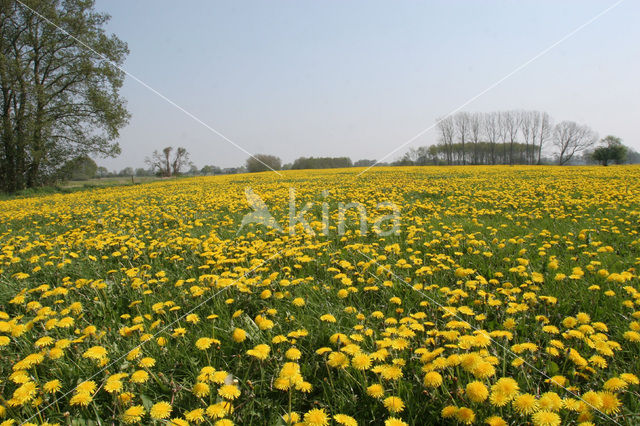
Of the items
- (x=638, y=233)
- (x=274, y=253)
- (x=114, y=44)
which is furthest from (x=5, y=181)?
(x=638, y=233)

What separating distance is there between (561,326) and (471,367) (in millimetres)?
1287

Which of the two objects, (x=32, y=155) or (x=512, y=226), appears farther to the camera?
(x=32, y=155)

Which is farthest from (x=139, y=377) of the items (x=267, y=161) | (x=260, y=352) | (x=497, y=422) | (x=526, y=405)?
(x=267, y=161)

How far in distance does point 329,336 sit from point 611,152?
2804 inches

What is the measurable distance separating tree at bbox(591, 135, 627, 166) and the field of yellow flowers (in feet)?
217

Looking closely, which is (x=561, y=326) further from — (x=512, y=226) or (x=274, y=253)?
(x=512, y=226)

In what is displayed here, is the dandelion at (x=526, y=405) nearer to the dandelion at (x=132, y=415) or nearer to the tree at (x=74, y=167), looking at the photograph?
the dandelion at (x=132, y=415)

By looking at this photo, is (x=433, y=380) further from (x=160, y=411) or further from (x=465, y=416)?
(x=160, y=411)

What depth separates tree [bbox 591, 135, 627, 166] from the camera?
2105 inches

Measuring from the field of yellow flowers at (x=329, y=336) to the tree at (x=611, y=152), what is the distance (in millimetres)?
66220

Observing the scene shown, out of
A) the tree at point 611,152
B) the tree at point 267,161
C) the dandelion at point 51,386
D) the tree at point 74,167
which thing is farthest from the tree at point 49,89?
the tree at point 611,152

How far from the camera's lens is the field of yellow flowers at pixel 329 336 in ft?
5.51

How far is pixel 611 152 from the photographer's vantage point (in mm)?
53812

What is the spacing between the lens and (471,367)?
1.64 m
